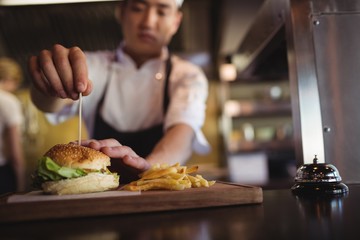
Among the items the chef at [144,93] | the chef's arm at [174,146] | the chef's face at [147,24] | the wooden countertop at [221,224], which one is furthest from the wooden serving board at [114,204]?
the chef's face at [147,24]

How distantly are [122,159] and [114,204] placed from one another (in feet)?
1.28

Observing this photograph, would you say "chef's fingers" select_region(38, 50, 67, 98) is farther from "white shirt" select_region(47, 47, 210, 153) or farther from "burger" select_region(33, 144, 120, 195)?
"white shirt" select_region(47, 47, 210, 153)

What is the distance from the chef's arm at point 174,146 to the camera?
174 centimetres

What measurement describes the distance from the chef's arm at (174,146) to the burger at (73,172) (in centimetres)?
53

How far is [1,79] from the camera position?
3.76 m

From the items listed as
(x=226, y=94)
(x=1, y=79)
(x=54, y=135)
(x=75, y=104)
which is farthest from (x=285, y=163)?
(x=75, y=104)

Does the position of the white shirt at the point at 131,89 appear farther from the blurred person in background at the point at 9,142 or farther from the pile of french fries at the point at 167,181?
the blurred person in background at the point at 9,142

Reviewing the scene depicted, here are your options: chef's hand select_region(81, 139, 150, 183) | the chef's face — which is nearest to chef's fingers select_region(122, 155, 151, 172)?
chef's hand select_region(81, 139, 150, 183)

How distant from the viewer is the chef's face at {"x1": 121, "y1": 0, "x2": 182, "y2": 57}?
212cm

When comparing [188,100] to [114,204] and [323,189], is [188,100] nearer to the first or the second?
[323,189]

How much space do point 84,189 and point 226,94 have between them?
4498 millimetres

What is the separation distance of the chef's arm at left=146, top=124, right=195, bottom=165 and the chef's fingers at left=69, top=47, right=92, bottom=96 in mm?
544

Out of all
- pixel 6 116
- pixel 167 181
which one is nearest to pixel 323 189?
pixel 167 181

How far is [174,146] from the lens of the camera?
71.1 inches
